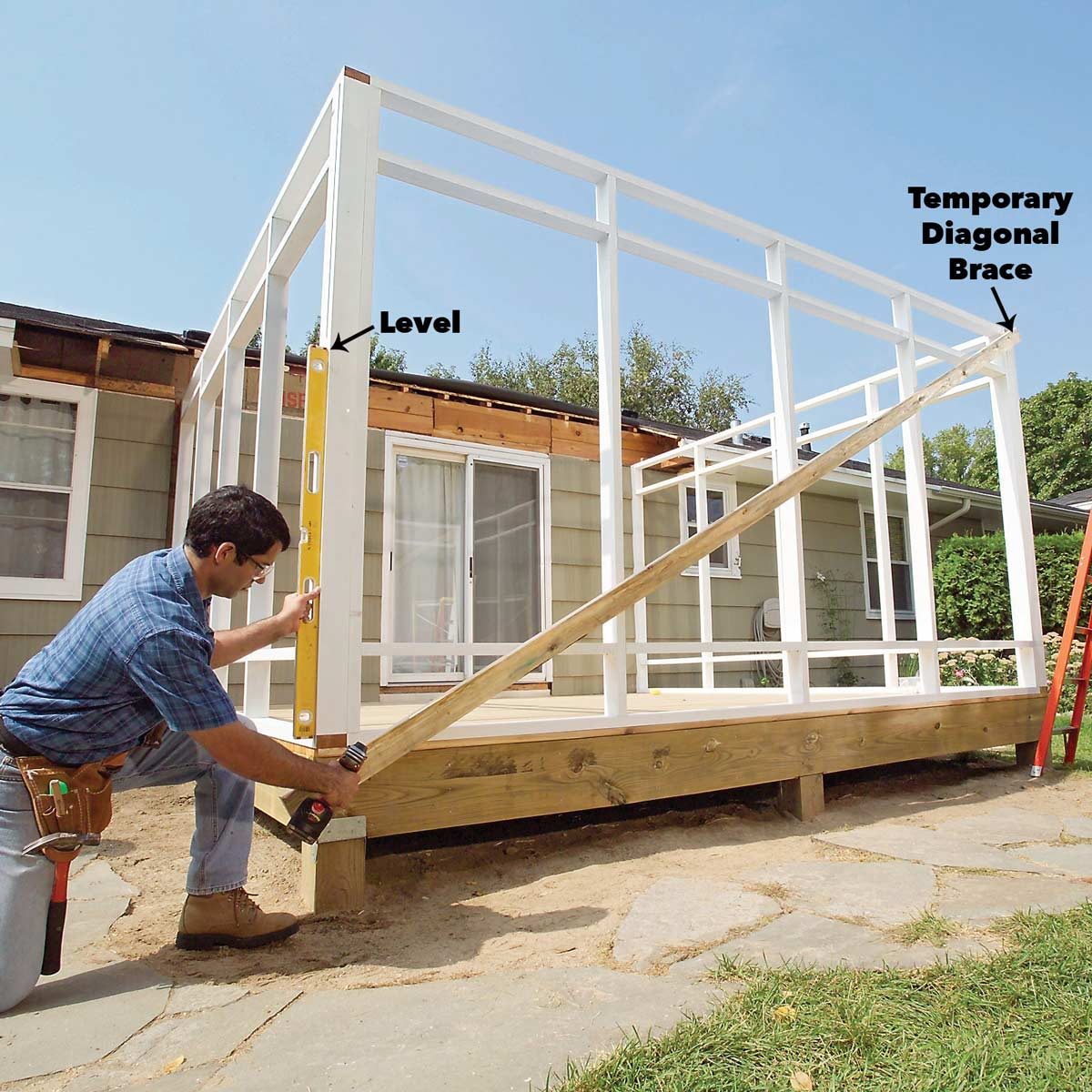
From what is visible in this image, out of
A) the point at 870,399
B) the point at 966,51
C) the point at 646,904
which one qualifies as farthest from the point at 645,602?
the point at 966,51

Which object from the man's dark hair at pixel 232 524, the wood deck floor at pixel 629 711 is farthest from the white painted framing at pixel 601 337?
the man's dark hair at pixel 232 524

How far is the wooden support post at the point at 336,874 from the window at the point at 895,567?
8161 millimetres

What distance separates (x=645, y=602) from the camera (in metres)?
6.72

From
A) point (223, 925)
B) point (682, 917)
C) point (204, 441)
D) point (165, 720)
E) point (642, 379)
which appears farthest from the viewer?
point (642, 379)

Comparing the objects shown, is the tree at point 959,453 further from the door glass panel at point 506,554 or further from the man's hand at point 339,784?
the man's hand at point 339,784

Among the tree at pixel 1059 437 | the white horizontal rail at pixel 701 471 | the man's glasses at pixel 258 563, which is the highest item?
the tree at pixel 1059 437

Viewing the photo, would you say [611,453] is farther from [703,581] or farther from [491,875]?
[703,581]

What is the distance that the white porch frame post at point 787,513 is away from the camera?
12.5 feet

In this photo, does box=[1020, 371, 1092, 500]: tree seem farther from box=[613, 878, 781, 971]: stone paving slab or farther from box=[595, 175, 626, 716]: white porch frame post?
box=[613, 878, 781, 971]: stone paving slab

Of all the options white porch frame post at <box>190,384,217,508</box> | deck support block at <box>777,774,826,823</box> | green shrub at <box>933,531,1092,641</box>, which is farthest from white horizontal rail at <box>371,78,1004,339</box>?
green shrub at <box>933,531,1092,641</box>

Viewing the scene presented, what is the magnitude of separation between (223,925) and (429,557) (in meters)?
3.97

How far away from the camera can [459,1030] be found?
1.61m

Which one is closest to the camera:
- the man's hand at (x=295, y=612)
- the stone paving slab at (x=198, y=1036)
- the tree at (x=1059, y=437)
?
the stone paving slab at (x=198, y=1036)

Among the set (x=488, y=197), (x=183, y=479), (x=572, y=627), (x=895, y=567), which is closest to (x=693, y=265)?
(x=488, y=197)
